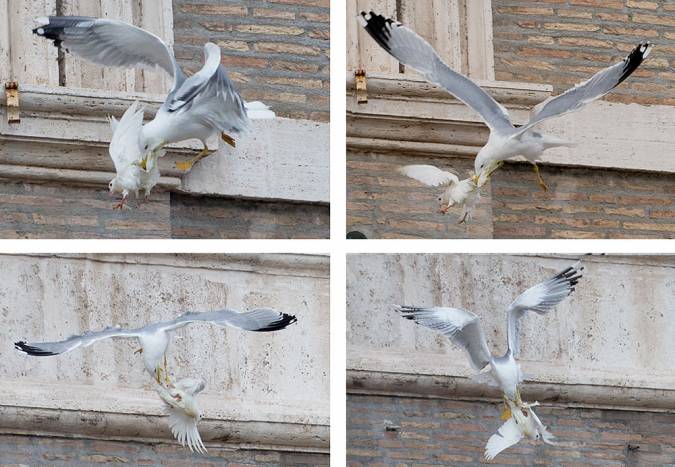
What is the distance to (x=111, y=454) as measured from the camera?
10898mm

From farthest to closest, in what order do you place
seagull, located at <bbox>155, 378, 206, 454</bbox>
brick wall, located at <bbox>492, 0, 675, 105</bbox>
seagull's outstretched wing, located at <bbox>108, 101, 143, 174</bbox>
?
brick wall, located at <bbox>492, 0, 675, 105</bbox> < seagull, located at <bbox>155, 378, 206, 454</bbox> < seagull's outstretched wing, located at <bbox>108, 101, 143, 174</bbox>

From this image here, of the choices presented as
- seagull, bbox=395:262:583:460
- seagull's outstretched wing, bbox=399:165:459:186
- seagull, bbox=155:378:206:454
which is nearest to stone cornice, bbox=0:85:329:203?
seagull's outstretched wing, bbox=399:165:459:186

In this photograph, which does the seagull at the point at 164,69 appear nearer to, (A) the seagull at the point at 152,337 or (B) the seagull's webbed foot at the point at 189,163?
(B) the seagull's webbed foot at the point at 189,163

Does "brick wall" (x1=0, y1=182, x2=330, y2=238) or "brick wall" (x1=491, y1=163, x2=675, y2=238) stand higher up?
"brick wall" (x1=491, y1=163, x2=675, y2=238)

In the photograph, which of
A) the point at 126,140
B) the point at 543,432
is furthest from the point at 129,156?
the point at 543,432

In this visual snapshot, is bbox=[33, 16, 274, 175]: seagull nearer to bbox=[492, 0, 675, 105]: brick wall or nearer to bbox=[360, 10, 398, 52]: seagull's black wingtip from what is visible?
bbox=[360, 10, 398, 52]: seagull's black wingtip

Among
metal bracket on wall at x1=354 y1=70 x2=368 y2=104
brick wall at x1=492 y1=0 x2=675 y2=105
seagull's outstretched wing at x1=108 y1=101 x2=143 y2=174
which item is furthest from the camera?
brick wall at x1=492 y1=0 x2=675 y2=105

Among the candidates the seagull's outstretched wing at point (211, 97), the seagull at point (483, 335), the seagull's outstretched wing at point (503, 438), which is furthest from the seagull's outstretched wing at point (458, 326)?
the seagull's outstretched wing at point (211, 97)

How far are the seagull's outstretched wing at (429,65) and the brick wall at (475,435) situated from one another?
909 mm

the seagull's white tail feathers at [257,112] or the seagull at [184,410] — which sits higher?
the seagull's white tail feathers at [257,112]

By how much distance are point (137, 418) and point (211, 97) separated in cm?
105

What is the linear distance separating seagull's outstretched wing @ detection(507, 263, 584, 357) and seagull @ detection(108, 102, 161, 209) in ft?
3.98

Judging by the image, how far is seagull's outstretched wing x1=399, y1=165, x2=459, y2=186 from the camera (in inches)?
433

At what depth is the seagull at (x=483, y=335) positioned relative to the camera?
10.9m
